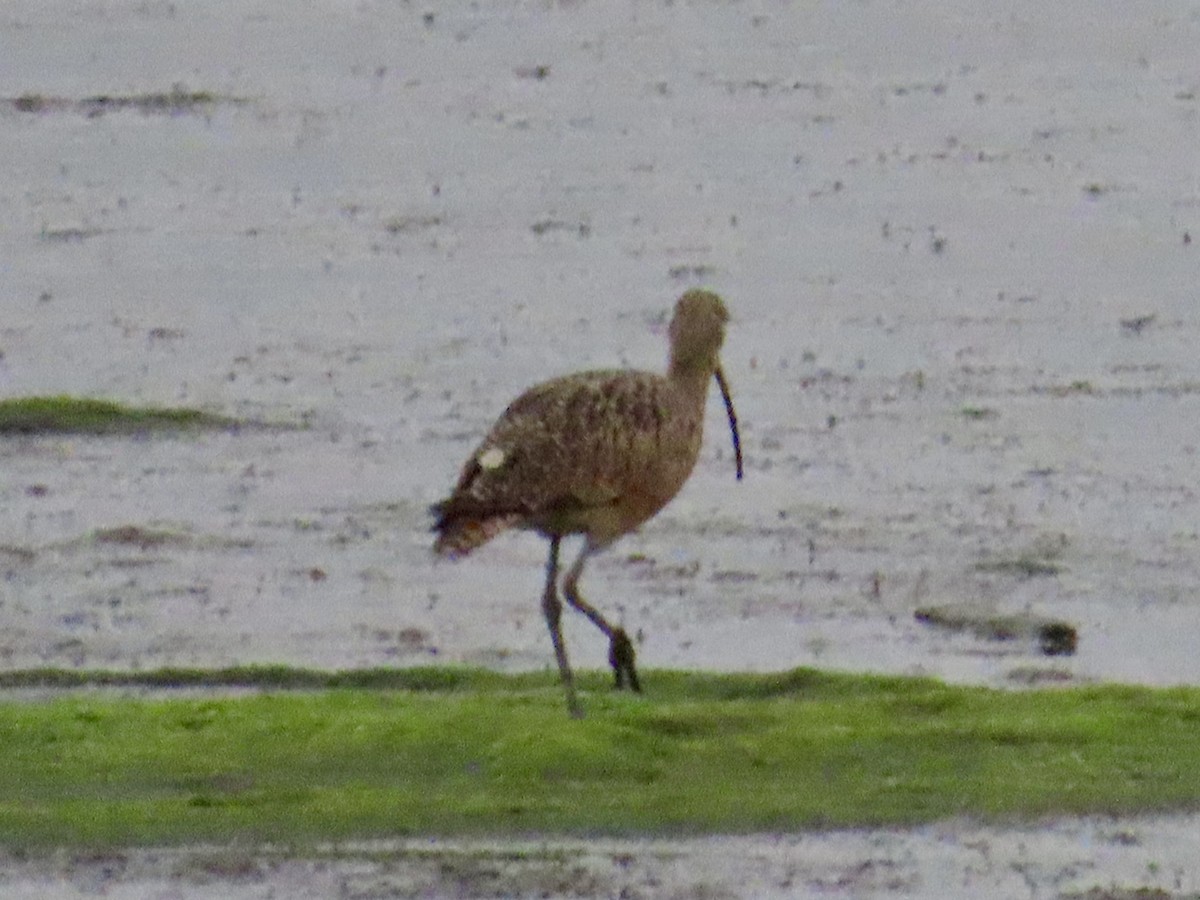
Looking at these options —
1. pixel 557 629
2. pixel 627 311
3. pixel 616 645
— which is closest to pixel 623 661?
pixel 616 645

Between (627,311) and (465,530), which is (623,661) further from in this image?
(627,311)

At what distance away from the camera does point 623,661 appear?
450 inches

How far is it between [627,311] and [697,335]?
228 inches

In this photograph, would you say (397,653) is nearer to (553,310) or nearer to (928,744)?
(928,744)

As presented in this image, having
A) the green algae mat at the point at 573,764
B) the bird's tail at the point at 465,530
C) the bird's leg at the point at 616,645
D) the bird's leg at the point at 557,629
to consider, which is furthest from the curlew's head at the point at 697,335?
the green algae mat at the point at 573,764

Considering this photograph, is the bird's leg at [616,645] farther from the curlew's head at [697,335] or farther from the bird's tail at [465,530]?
the curlew's head at [697,335]

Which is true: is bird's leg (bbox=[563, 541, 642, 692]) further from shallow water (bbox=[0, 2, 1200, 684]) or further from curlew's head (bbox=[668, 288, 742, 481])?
curlew's head (bbox=[668, 288, 742, 481])

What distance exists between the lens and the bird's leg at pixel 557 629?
425 inches

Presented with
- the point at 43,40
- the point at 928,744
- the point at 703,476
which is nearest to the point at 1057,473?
the point at 703,476

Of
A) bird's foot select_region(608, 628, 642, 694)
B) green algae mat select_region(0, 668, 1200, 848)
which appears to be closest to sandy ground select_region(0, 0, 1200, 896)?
green algae mat select_region(0, 668, 1200, 848)

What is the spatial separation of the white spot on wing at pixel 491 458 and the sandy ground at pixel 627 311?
0.92 meters

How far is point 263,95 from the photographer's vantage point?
2566 centimetres

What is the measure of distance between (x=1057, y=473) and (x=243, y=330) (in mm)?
4491

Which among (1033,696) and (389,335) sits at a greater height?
(389,335)
